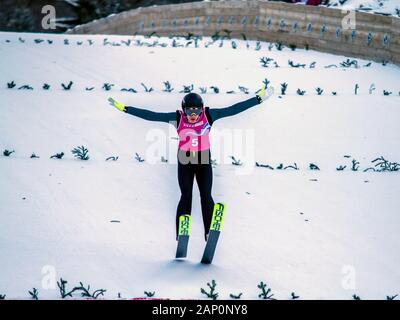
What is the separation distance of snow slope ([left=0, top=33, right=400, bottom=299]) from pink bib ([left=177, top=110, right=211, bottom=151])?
1.12 metres

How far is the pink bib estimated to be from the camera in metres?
8.67

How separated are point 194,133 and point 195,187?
306cm

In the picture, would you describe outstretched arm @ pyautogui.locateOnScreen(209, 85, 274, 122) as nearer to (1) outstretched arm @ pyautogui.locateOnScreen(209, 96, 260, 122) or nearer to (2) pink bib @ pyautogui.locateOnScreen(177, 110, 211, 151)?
(1) outstretched arm @ pyautogui.locateOnScreen(209, 96, 260, 122)

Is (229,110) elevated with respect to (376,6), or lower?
lower

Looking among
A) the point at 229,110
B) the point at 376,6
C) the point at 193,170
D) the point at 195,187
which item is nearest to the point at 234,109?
the point at 229,110

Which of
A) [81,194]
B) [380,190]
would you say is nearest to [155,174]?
[81,194]

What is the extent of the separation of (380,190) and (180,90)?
5.90 m

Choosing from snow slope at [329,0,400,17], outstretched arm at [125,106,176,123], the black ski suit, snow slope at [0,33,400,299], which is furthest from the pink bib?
snow slope at [329,0,400,17]

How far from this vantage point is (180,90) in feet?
54.1

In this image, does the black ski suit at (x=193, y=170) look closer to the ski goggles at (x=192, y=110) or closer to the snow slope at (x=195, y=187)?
the ski goggles at (x=192, y=110)

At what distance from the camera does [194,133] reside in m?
8.70

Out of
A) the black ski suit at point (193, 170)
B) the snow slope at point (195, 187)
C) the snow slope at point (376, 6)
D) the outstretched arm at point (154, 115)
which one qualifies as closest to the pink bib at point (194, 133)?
the black ski suit at point (193, 170)

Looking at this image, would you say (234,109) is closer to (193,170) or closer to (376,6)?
(193,170)

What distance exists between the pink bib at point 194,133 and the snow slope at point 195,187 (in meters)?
1.12
